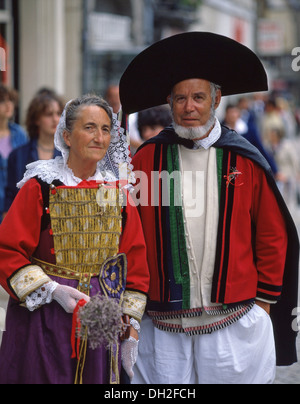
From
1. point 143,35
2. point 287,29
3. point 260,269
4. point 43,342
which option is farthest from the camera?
point 287,29

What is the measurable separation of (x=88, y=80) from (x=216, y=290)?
30.6 feet

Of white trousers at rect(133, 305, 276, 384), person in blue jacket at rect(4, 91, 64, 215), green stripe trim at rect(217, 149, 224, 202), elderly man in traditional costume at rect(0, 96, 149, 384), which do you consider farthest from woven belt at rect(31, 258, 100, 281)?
person in blue jacket at rect(4, 91, 64, 215)

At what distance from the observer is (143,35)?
15461mm

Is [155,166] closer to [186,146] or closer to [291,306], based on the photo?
[186,146]

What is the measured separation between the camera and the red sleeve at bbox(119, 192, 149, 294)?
3.12 m

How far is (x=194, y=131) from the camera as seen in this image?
3.27 meters

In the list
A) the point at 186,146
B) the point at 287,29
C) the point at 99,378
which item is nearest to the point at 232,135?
the point at 186,146

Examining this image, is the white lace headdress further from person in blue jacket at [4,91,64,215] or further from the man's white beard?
person in blue jacket at [4,91,64,215]

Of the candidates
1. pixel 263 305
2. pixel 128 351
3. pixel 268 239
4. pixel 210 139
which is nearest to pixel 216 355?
pixel 263 305

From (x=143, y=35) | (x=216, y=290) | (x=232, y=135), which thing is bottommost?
(x=216, y=290)

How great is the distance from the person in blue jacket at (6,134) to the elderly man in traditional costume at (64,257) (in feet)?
10.6

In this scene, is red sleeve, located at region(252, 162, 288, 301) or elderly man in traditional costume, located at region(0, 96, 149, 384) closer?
elderly man in traditional costume, located at region(0, 96, 149, 384)

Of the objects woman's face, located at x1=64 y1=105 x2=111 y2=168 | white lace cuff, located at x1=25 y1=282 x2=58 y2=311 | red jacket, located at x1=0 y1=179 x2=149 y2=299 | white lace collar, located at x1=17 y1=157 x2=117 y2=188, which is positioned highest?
woman's face, located at x1=64 y1=105 x2=111 y2=168

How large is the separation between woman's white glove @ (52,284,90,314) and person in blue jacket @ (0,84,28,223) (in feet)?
11.3
